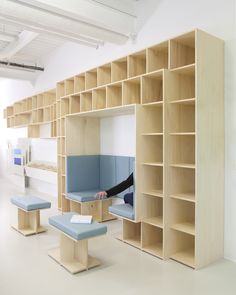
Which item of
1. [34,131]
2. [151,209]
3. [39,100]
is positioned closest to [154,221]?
[151,209]

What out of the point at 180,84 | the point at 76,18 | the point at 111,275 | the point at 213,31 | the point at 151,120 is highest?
the point at 76,18

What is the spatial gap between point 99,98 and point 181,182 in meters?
1.94

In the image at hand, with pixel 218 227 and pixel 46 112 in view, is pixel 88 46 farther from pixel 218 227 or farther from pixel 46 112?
pixel 218 227

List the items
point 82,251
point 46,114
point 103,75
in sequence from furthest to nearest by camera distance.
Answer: point 46,114
point 103,75
point 82,251

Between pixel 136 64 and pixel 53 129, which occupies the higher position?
pixel 136 64

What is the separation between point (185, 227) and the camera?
9.97ft

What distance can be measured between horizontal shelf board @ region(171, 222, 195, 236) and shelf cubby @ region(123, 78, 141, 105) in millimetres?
1751

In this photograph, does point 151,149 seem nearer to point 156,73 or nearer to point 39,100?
point 156,73

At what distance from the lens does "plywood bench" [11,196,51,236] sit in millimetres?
3928

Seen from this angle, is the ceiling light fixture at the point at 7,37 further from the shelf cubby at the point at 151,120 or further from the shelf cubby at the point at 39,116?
the shelf cubby at the point at 151,120

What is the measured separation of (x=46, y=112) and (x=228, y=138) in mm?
4688

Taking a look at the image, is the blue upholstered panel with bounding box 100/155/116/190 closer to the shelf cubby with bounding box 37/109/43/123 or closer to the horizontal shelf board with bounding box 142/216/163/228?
the horizontal shelf board with bounding box 142/216/163/228

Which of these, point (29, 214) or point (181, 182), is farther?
point (29, 214)

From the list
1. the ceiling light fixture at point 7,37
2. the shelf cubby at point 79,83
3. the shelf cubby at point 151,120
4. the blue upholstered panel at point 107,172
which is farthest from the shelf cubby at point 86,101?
the ceiling light fixture at point 7,37
